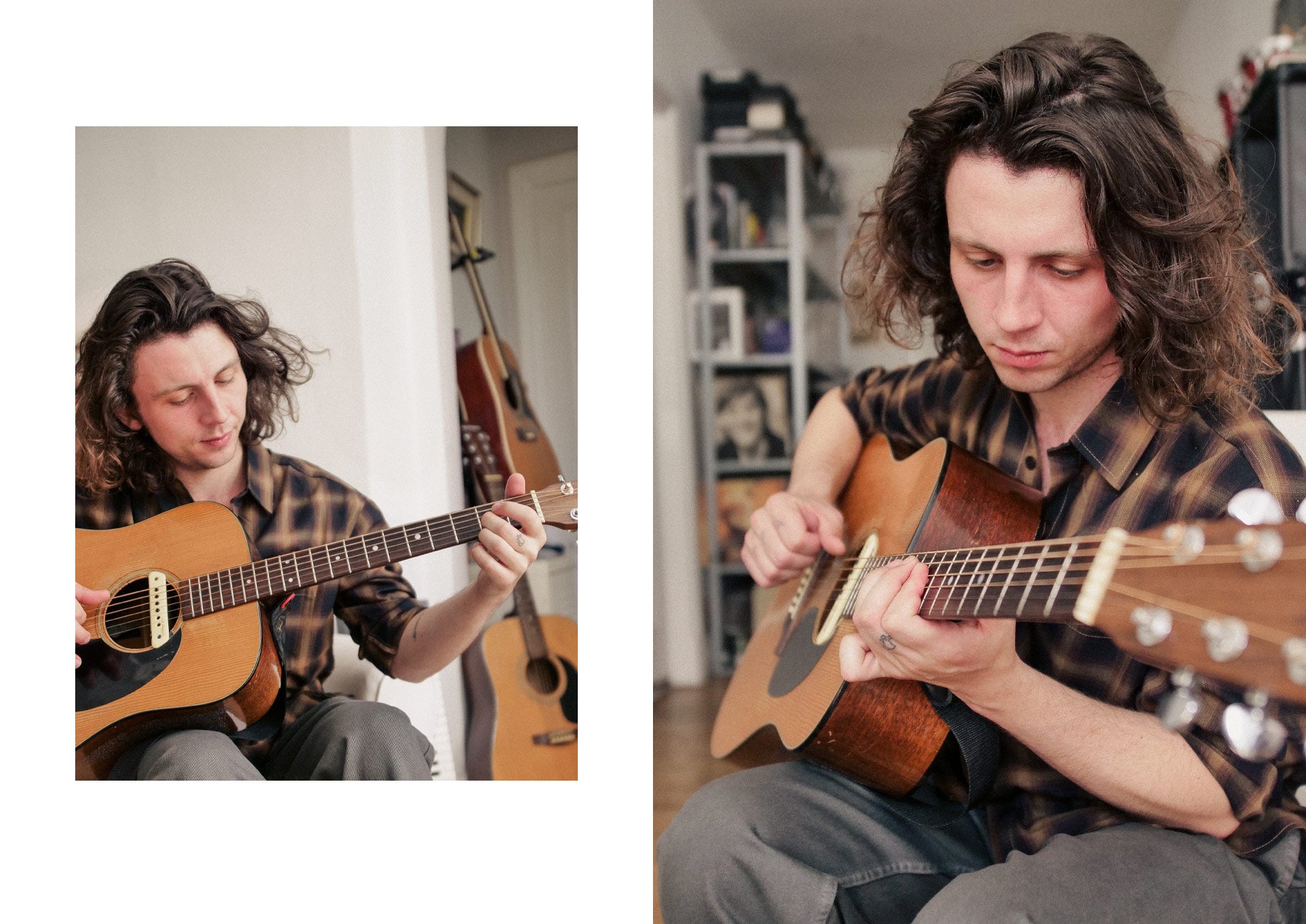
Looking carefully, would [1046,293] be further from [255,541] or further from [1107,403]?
[255,541]

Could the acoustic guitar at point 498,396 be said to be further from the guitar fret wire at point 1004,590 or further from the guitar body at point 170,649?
the guitar fret wire at point 1004,590

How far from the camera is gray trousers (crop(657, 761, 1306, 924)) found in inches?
37.7

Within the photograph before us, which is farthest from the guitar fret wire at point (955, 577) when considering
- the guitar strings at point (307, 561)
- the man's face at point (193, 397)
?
the man's face at point (193, 397)

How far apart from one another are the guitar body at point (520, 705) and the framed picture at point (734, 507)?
5.84ft

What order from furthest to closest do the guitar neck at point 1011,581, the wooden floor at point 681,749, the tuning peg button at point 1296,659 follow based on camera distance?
the wooden floor at point 681,749, the guitar neck at point 1011,581, the tuning peg button at point 1296,659

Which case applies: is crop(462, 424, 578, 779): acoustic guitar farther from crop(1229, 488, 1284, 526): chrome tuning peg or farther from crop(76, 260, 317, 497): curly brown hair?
crop(1229, 488, 1284, 526): chrome tuning peg

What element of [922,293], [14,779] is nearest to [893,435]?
[922,293]

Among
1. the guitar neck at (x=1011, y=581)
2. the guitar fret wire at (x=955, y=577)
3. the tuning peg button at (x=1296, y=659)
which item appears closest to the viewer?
the tuning peg button at (x=1296, y=659)

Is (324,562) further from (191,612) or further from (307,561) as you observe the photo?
(191,612)

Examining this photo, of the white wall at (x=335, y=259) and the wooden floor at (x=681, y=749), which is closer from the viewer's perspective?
the white wall at (x=335, y=259)

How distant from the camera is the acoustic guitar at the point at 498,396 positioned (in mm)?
1295

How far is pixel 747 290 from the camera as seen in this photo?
3.08 meters

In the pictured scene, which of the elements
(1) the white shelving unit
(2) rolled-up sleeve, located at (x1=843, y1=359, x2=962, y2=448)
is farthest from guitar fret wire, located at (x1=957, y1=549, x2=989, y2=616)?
(1) the white shelving unit

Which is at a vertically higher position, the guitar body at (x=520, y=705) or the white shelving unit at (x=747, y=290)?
the white shelving unit at (x=747, y=290)
